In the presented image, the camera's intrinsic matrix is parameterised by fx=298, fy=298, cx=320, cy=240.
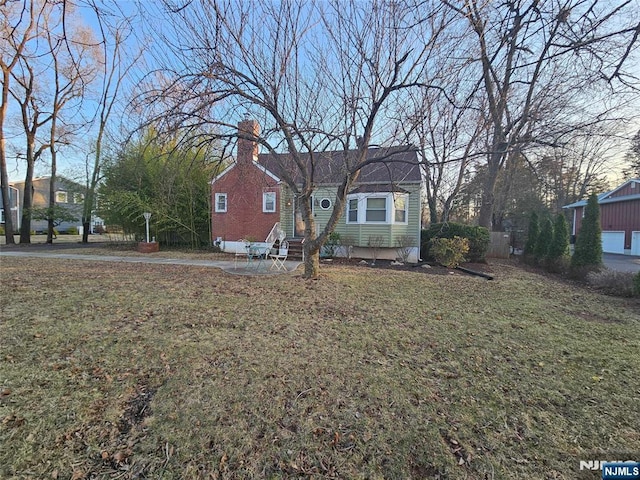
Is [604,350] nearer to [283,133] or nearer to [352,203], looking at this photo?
[283,133]

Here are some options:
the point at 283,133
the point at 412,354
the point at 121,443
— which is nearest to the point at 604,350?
the point at 412,354

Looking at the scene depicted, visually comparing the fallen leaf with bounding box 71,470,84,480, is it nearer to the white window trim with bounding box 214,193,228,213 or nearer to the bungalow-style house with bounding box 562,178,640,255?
the white window trim with bounding box 214,193,228,213

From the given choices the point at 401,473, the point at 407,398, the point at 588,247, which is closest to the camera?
the point at 401,473

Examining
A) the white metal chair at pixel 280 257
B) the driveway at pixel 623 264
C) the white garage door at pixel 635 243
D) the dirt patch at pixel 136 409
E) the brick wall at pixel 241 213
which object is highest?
the brick wall at pixel 241 213

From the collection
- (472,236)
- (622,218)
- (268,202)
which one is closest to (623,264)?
(472,236)

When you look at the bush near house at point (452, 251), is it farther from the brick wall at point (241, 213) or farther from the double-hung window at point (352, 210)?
the brick wall at point (241, 213)

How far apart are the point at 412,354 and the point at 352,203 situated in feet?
33.8

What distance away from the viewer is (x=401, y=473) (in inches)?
73.3

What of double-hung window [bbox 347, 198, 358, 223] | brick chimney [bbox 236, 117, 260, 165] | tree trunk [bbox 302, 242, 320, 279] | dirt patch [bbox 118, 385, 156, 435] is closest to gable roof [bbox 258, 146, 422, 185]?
brick chimney [bbox 236, 117, 260, 165]

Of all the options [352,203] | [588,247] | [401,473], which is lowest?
[401,473]

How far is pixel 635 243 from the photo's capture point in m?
18.6

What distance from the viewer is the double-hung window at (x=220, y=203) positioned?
1483cm

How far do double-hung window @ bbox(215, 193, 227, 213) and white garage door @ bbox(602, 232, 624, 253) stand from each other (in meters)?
24.2

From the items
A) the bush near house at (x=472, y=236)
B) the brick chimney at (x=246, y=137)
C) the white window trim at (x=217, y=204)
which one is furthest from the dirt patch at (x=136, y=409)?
the white window trim at (x=217, y=204)
